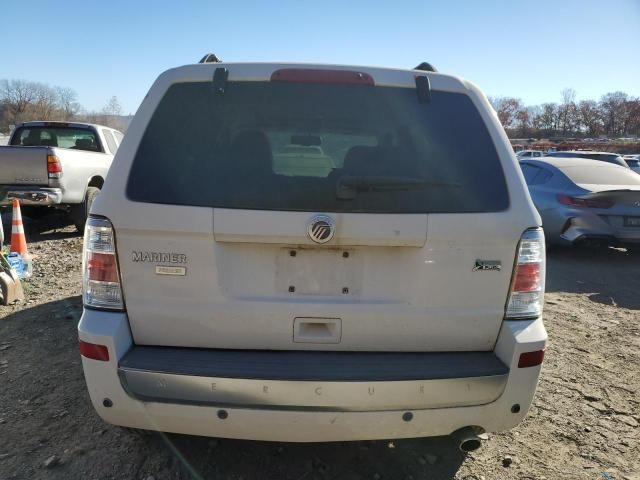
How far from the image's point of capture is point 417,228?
6.84 ft

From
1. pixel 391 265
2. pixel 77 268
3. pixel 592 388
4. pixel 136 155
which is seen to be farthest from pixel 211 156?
pixel 77 268

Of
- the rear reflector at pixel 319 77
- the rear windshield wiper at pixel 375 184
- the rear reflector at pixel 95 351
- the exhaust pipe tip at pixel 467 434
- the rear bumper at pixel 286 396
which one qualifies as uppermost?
the rear reflector at pixel 319 77

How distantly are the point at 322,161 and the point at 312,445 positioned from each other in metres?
1.62

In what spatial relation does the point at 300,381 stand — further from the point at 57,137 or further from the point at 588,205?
the point at 57,137

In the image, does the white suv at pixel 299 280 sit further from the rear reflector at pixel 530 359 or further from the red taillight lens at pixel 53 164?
the red taillight lens at pixel 53 164

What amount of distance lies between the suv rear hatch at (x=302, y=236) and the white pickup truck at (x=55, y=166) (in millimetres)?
5638

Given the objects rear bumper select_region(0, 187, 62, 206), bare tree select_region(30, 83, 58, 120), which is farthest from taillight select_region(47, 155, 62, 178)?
bare tree select_region(30, 83, 58, 120)

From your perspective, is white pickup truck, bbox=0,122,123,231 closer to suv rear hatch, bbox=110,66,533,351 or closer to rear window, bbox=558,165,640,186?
suv rear hatch, bbox=110,66,533,351

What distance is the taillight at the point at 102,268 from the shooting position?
210 centimetres

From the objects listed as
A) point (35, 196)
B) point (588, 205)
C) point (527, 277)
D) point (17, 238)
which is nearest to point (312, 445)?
point (527, 277)

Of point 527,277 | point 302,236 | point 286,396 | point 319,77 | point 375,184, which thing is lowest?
point 286,396

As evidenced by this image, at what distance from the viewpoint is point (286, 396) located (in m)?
2.04

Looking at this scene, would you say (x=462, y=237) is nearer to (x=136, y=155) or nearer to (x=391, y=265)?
(x=391, y=265)

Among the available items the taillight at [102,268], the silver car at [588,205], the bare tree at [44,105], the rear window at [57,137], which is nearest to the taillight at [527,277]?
the taillight at [102,268]
